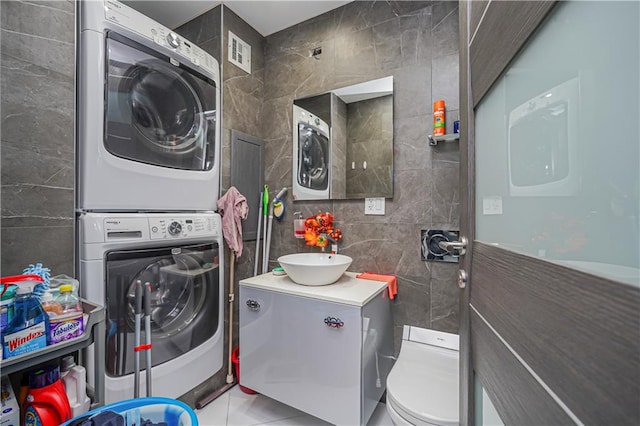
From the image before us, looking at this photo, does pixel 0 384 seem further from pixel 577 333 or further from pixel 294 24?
pixel 294 24

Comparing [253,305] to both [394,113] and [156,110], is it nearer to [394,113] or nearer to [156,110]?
[156,110]

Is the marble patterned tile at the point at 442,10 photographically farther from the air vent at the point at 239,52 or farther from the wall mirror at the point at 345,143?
the air vent at the point at 239,52

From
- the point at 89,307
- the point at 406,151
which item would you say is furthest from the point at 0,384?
the point at 406,151

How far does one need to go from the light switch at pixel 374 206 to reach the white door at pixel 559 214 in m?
1.08

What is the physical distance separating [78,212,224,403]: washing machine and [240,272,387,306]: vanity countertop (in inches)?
11.7

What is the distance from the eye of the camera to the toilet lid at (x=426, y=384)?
99 cm

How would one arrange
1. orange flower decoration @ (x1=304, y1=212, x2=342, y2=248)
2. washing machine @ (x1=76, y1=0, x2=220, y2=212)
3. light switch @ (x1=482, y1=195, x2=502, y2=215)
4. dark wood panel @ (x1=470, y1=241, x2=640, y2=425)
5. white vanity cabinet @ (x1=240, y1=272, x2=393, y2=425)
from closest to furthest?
dark wood panel @ (x1=470, y1=241, x2=640, y2=425) → light switch @ (x1=482, y1=195, x2=502, y2=215) → washing machine @ (x1=76, y1=0, x2=220, y2=212) → white vanity cabinet @ (x1=240, y1=272, x2=393, y2=425) → orange flower decoration @ (x1=304, y1=212, x2=342, y2=248)

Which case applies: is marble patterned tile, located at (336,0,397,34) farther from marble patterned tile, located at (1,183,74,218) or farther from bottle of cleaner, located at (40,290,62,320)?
bottle of cleaner, located at (40,290,62,320)

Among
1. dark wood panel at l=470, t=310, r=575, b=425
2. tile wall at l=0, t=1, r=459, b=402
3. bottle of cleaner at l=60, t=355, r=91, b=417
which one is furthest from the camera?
tile wall at l=0, t=1, r=459, b=402

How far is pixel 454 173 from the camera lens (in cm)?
→ 154

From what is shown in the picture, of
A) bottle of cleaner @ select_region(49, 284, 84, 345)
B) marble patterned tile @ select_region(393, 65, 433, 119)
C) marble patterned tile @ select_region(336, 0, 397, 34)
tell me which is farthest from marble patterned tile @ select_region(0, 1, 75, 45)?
marble patterned tile @ select_region(393, 65, 433, 119)

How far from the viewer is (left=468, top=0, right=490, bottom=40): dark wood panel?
0.61 m

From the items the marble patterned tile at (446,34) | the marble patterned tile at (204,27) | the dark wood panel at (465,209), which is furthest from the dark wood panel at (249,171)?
the dark wood panel at (465,209)

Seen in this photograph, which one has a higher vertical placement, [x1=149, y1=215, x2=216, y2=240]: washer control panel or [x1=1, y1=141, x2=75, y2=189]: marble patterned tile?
[x1=1, y1=141, x2=75, y2=189]: marble patterned tile
